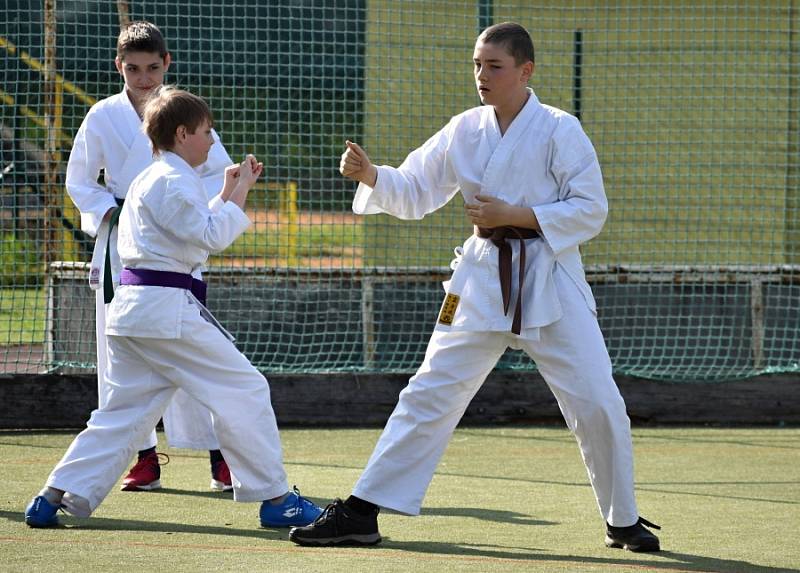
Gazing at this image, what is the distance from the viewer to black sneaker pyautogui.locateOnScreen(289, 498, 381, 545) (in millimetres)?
4172

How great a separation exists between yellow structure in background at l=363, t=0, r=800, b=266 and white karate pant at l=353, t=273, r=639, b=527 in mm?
4618

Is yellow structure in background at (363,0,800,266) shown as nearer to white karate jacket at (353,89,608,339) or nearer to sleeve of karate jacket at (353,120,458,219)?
sleeve of karate jacket at (353,120,458,219)

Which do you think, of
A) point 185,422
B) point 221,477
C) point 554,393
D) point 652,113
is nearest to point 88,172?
point 185,422

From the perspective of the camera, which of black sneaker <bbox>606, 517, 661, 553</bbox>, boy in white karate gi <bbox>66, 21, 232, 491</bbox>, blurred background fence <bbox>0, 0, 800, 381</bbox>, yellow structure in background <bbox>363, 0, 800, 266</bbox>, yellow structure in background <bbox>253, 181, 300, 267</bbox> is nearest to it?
black sneaker <bbox>606, 517, 661, 553</bbox>

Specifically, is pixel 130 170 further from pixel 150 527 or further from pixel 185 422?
pixel 150 527

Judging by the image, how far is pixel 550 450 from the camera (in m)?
6.50

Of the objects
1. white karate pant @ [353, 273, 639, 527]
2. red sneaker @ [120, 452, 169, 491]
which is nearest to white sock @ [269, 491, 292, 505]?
white karate pant @ [353, 273, 639, 527]

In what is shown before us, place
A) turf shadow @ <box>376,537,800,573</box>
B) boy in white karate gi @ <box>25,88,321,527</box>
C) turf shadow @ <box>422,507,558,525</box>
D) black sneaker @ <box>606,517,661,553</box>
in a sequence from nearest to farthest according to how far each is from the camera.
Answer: turf shadow @ <box>376,537,800,573</box> → black sneaker @ <box>606,517,661,553</box> → boy in white karate gi @ <box>25,88,321,527</box> → turf shadow @ <box>422,507,558,525</box>

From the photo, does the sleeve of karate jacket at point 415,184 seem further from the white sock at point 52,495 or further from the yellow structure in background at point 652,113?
the yellow structure in background at point 652,113

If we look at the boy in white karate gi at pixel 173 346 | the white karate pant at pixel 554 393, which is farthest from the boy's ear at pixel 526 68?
the boy in white karate gi at pixel 173 346

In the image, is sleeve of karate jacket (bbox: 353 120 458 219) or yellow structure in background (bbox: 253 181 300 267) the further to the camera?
yellow structure in background (bbox: 253 181 300 267)

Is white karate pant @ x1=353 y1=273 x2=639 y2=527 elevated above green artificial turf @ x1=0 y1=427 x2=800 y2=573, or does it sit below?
above

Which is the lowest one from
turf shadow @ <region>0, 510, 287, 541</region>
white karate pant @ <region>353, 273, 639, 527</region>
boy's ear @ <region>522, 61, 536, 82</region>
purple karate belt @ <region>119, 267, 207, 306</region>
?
turf shadow @ <region>0, 510, 287, 541</region>

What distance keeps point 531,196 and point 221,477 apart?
6.23ft
